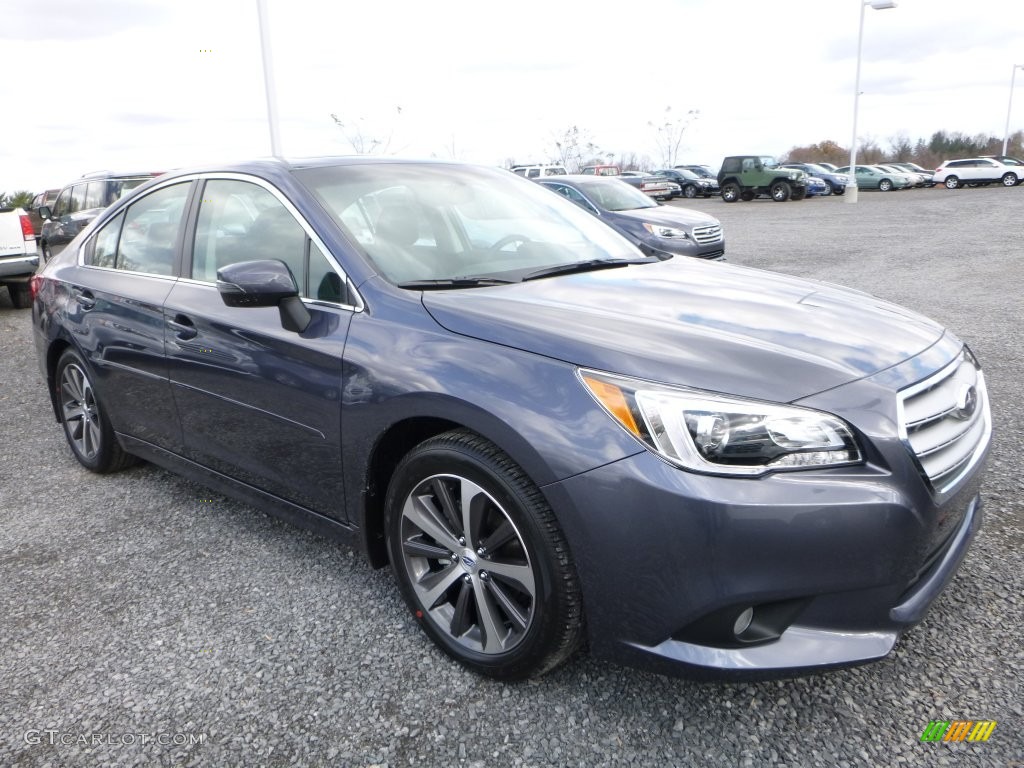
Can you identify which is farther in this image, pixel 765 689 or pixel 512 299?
pixel 512 299

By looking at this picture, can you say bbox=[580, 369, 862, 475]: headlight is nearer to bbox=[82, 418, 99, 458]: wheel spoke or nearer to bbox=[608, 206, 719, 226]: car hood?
bbox=[82, 418, 99, 458]: wheel spoke

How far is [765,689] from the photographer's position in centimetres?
240

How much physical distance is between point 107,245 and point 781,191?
108 ft

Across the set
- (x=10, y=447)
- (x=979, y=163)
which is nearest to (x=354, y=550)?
(x=10, y=447)

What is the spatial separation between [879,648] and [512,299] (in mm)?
1411

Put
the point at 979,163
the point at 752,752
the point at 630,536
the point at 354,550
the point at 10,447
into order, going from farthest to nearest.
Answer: the point at 979,163
the point at 10,447
the point at 354,550
the point at 752,752
the point at 630,536

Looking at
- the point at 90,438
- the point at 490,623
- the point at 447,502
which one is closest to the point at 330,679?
the point at 490,623

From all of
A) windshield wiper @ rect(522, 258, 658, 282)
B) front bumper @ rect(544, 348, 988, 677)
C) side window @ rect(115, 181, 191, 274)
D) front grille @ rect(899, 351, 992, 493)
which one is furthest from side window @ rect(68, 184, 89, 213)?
front grille @ rect(899, 351, 992, 493)

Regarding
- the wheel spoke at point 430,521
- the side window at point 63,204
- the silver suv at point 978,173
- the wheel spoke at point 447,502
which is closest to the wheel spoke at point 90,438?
the wheel spoke at point 430,521

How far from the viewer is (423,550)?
102 inches

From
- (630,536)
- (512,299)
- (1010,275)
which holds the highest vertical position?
(512,299)

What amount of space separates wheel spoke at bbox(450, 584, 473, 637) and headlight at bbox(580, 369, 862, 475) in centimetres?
81

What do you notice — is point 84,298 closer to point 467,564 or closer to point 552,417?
point 467,564

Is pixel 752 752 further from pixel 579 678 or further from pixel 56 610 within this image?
pixel 56 610
